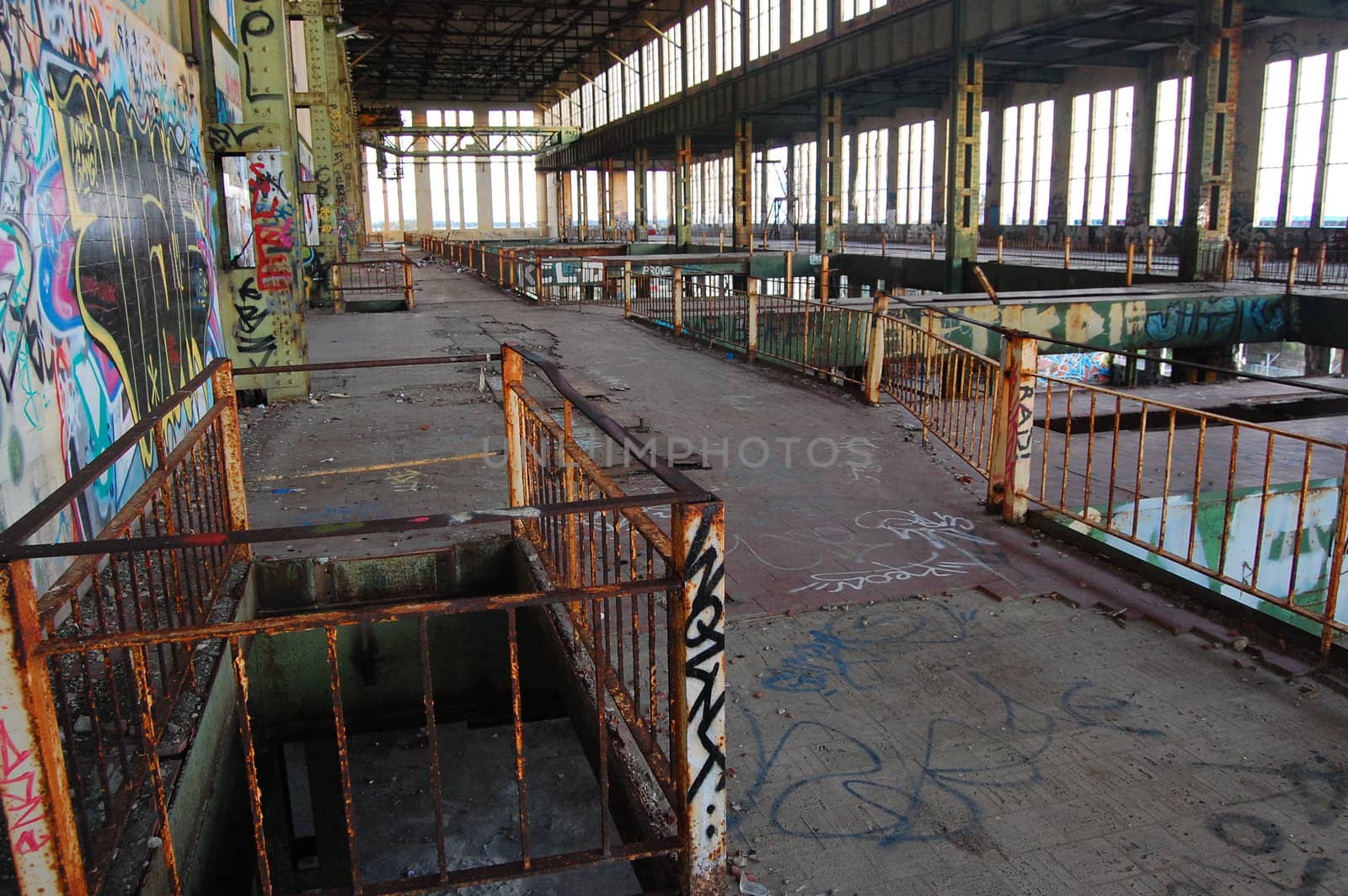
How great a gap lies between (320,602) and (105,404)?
188 centimetres

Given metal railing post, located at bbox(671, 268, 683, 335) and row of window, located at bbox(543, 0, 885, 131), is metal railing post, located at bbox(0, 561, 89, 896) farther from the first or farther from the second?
row of window, located at bbox(543, 0, 885, 131)

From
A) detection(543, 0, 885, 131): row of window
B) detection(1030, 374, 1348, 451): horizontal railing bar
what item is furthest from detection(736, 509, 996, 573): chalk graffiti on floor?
detection(543, 0, 885, 131): row of window

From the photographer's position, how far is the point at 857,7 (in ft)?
98.9

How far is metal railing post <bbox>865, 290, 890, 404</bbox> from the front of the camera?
36.3 feet

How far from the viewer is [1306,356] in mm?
27844

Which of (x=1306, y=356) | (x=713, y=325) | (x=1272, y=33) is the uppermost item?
(x=1272, y=33)

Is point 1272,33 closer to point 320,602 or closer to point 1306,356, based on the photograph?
point 1306,356

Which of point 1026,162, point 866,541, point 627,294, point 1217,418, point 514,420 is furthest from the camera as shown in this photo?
point 1026,162

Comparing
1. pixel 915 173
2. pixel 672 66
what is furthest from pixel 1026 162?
pixel 672 66

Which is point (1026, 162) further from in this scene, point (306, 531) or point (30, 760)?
point (30, 760)

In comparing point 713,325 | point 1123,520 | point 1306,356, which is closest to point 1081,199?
point 1306,356

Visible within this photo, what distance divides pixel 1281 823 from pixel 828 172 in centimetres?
3018

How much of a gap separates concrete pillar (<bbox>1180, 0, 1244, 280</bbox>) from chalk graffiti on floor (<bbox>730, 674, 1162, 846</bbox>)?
810 inches

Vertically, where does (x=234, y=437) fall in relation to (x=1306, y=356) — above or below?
above
